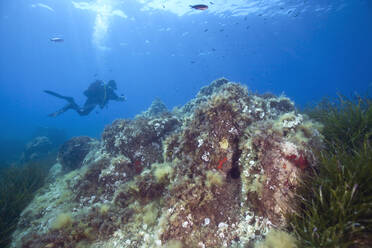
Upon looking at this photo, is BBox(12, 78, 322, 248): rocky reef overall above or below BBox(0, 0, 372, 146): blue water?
below

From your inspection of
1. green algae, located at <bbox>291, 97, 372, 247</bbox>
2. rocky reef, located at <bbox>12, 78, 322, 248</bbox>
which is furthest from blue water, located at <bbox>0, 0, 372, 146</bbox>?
green algae, located at <bbox>291, 97, 372, 247</bbox>

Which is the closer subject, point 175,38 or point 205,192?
point 205,192

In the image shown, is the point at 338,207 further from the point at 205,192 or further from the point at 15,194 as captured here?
the point at 15,194

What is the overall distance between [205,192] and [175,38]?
170 ft

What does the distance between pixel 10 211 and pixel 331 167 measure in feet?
26.7

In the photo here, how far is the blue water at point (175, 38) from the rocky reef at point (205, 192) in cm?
577

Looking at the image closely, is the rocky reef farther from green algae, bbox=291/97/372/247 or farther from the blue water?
the blue water

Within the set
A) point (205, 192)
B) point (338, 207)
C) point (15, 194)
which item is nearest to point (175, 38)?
point (15, 194)

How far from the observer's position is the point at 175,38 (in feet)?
161

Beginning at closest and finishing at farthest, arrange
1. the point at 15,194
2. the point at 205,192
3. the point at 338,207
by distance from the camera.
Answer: the point at 338,207 → the point at 205,192 → the point at 15,194

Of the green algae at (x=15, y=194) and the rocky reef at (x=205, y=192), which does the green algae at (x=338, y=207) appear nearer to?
the rocky reef at (x=205, y=192)

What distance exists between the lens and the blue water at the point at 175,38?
35.4 m

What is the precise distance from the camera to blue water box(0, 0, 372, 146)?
116ft

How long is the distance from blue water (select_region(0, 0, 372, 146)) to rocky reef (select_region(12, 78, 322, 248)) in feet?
18.9
